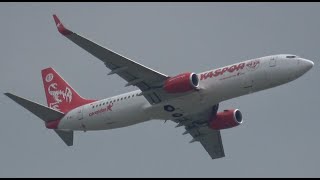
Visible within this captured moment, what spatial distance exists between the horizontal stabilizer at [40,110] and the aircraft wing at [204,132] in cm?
1161

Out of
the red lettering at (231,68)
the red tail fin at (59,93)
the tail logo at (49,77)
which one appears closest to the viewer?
the red lettering at (231,68)

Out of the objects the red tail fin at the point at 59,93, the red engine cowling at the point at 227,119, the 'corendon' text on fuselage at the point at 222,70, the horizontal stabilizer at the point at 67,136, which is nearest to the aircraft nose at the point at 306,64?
the 'corendon' text on fuselage at the point at 222,70

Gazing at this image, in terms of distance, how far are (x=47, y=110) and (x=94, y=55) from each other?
38.2 ft

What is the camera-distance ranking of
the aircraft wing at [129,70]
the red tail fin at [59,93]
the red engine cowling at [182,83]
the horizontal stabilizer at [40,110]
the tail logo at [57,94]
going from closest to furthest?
the aircraft wing at [129,70], the red engine cowling at [182,83], the horizontal stabilizer at [40,110], the red tail fin at [59,93], the tail logo at [57,94]

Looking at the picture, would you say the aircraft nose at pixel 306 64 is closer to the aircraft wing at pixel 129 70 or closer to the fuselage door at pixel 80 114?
the aircraft wing at pixel 129 70

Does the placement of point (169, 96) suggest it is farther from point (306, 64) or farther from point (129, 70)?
point (306, 64)

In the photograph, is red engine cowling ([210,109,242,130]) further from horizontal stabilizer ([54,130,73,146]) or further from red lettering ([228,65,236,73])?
horizontal stabilizer ([54,130,73,146])

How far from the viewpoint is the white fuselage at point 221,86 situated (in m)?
73.8

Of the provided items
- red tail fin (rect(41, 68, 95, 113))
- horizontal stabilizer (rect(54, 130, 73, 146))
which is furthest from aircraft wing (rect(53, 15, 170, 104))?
horizontal stabilizer (rect(54, 130, 73, 146))

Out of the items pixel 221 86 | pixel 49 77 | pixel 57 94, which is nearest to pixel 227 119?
pixel 221 86

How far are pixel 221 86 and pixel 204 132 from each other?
465 inches

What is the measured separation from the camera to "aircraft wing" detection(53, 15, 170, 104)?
70.8 meters

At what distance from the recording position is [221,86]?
243ft

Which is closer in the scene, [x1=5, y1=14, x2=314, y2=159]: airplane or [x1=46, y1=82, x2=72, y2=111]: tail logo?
[x1=5, y1=14, x2=314, y2=159]: airplane
